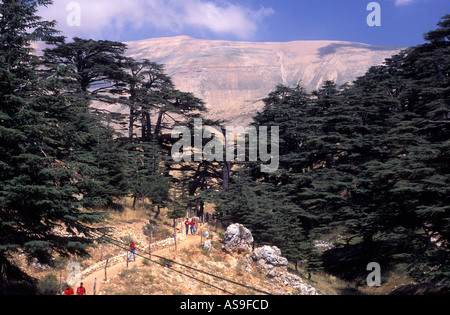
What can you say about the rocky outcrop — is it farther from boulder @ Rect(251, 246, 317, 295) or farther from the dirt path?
the dirt path

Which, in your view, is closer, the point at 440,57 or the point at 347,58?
the point at 440,57

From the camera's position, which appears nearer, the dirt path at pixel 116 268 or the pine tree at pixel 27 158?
the pine tree at pixel 27 158

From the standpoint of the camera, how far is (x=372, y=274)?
20.5 meters

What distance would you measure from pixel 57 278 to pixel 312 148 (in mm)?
22533

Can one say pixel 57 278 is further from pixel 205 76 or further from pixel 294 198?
pixel 205 76

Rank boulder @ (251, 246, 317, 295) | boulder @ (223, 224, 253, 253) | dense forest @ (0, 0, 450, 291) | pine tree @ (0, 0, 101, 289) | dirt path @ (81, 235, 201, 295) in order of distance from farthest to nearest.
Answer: boulder @ (223, 224, 253, 253), boulder @ (251, 246, 317, 295), dirt path @ (81, 235, 201, 295), dense forest @ (0, 0, 450, 291), pine tree @ (0, 0, 101, 289)

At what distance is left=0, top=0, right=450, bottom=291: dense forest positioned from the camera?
1072cm

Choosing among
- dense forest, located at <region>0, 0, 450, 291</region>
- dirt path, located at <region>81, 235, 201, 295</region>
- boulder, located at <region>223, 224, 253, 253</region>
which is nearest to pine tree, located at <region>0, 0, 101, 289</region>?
dense forest, located at <region>0, 0, 450, 291</region>

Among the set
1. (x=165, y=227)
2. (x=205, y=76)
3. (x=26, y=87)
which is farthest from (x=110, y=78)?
(x=205, y=76)

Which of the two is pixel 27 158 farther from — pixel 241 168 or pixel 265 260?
pixel 241 168

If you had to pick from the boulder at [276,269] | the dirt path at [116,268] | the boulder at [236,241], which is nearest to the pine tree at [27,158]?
the dirt path at [116,268]

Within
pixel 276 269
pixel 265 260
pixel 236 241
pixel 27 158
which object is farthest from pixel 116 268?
pixel 276 269

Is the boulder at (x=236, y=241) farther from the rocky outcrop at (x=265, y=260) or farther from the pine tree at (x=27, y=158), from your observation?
the pine tree at (x=27, y=158)

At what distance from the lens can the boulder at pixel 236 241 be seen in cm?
1983
